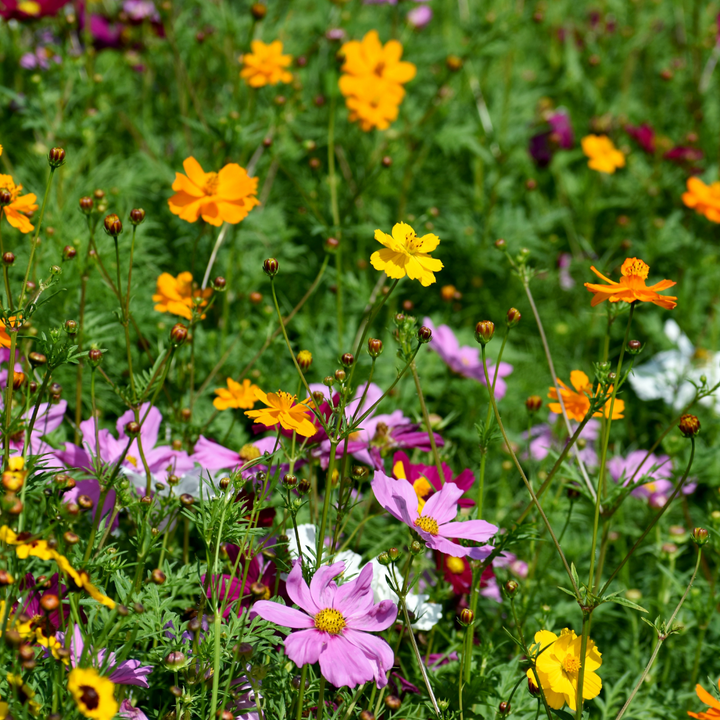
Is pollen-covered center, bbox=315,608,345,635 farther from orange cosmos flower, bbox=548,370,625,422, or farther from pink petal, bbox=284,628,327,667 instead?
orange cosmos flower, bbox=548,370,625,422

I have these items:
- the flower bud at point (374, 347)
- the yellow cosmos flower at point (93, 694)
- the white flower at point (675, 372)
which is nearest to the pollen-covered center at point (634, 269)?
the flower bud at point (374, 347)

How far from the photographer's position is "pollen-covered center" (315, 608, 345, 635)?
0.95m

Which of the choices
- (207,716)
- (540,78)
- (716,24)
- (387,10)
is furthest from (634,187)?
(207,716)

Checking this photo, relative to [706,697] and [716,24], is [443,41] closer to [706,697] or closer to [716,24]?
[716,24]

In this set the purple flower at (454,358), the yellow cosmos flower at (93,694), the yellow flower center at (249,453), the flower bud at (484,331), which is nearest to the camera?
the yellow cosmos flower at (93,694)

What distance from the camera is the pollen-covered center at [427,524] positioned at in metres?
1.03

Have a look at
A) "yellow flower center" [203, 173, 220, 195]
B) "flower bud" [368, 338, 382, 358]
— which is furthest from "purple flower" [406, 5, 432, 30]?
"flower bud" [368, 338, 382, 358]

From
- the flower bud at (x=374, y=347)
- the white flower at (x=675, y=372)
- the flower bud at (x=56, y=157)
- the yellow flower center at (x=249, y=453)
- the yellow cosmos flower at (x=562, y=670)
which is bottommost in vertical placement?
the white flower at (x=675, y=372)

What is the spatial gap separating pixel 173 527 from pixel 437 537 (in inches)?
18.3

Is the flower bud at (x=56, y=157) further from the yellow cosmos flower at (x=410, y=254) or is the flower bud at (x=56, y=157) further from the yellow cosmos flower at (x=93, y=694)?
the yellow cosmos flower at (x=93, y=694)

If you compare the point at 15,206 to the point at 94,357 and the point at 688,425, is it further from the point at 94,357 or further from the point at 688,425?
the point at 688,425

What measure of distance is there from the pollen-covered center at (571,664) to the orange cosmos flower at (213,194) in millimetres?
869

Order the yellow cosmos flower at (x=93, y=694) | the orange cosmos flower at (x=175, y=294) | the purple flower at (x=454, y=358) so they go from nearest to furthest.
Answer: the yellow cosmos flower at (x=93, y=694) < the orange cosmos flower at (x=175, y=294) < the purple flower at (x=454, y=358)

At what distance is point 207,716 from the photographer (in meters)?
0.95
